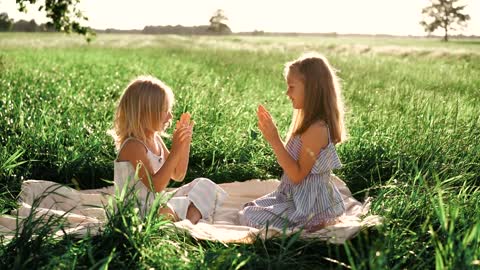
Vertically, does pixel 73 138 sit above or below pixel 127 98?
below

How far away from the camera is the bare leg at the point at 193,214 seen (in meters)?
4.52

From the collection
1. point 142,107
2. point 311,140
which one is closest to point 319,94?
point 311,140

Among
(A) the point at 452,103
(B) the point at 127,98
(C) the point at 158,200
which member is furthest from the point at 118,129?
(A) the point at 452,103

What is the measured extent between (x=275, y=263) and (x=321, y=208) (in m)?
1.07

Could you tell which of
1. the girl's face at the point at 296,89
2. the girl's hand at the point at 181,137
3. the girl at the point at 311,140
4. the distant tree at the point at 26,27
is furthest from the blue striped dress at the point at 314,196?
the distant tree at the point at 26,27

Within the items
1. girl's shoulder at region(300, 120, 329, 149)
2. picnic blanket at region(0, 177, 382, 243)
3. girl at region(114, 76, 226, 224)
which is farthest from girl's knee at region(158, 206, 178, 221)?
girl's shoulder at region(300, 120, 329, 149)

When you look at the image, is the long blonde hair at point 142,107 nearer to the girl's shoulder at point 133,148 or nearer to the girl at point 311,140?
the girl's shoulder at point 133,148

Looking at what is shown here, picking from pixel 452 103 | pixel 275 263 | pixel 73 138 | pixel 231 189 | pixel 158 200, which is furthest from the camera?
pixel 452 103

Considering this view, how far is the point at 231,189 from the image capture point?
5.17 meters

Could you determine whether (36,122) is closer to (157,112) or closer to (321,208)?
(157,112)

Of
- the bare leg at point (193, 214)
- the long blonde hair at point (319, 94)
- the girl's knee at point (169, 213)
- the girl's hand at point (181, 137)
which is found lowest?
the bare leg at point (193, 214)

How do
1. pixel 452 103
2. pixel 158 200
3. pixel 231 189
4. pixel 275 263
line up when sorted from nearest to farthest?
pixel 275 263 < pixel 158 200 < pixel 231 189 < pixel 452 103

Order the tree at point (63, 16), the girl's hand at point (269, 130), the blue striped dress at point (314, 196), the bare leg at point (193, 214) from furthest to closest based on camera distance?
the tree at point (63, 16)
the bare leg at point (193, 214)
the blue striped dress at point (314, 196)
the girl's hand at point (269, 130)

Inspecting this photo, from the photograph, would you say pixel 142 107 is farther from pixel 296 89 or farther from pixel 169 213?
pixel 296 89
